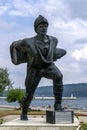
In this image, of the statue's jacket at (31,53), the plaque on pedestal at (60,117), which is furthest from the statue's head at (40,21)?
the plaque on pedestal at (60,117)

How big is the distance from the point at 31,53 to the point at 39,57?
0.24 m

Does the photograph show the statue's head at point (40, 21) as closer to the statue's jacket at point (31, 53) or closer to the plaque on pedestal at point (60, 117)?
the statue's jacket at point (31, 53)

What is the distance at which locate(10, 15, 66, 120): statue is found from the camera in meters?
10.2

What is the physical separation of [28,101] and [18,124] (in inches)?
43.7

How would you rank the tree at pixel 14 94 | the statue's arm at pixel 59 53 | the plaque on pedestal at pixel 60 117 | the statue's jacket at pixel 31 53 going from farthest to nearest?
the tree at pixel 14 94 → the statue's arm at pixel 59 53 → the statue's jacket at pixel 31 53 → the plaque on pedestal at pixel 60 117

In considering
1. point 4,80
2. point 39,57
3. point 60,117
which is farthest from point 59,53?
point 4,80

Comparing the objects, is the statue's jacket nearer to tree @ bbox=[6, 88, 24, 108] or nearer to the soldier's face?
the soldier's face

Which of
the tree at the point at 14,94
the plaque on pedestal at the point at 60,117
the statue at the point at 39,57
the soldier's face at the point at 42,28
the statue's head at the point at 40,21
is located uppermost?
the tree at the point at 14,94

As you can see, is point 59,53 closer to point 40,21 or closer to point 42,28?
point 42,28

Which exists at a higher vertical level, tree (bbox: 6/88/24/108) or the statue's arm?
tree (bbox: 6/88/24/108)

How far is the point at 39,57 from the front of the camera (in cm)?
1007

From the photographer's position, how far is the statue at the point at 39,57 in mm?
10172

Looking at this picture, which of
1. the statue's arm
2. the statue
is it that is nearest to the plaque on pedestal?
the statue

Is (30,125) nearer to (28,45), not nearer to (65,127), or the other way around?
(65,127)
